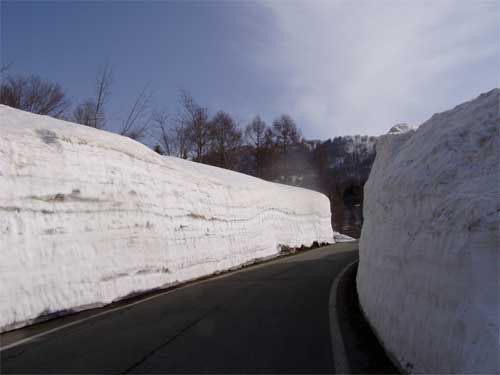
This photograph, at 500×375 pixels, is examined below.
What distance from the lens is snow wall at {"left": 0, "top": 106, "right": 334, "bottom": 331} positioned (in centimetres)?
795

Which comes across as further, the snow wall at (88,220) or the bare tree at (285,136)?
the bare tree at (285,136)

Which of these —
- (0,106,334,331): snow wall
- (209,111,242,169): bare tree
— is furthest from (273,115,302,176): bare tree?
(0,106,334,331): snow wall

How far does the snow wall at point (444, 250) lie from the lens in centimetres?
341

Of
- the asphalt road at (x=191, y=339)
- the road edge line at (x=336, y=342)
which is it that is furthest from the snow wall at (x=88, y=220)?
the road edge line at (x=336, y=342)

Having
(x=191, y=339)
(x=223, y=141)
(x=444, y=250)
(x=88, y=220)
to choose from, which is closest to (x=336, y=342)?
(x=191, y=339)

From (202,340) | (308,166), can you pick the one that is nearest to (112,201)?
(202,340)

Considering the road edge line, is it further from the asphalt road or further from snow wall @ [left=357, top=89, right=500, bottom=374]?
snow wall @ [left=357, top=89, right=500, bottom=374]

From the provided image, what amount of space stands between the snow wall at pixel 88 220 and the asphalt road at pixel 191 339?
0.84m

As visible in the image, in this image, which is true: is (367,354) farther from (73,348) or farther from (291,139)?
(291,139)

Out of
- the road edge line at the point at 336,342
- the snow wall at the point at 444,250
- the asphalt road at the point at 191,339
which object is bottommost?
the road edge line at the point at 336,342

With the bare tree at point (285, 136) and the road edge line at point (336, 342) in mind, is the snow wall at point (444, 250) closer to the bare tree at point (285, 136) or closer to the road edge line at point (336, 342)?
the road edge line at point (336, 342)

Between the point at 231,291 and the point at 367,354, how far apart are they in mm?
6039

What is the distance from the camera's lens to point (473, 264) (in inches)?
140

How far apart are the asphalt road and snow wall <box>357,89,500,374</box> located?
112 centimetres
